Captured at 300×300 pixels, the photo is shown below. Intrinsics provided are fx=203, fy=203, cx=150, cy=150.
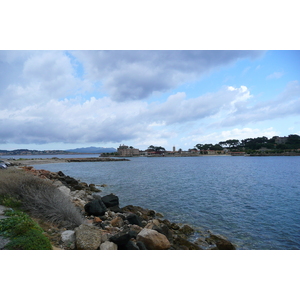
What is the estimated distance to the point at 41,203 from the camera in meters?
8.52

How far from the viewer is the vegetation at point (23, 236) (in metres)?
4.83

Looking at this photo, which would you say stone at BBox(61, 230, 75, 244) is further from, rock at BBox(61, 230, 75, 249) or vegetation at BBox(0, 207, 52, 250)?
vegetation at BBox(0, 207, 52, 250)

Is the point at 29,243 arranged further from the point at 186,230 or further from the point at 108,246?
the point at 186,230

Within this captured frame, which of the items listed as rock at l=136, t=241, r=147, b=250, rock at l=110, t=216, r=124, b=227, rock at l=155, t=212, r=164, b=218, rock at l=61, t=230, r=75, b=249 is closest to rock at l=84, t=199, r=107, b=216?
rock at l=110, t=216, r=124, b=227

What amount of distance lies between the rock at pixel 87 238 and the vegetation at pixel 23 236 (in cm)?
96

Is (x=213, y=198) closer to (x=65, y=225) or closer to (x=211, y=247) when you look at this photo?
(x=211, y=247)

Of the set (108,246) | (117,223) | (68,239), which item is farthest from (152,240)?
(117,223)

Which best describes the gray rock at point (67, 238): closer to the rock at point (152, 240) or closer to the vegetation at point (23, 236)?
the vegetation at point (23, 236)

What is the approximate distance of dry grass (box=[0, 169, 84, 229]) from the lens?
7.82m

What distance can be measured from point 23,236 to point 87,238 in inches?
65.0

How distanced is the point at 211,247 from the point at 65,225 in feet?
19.2

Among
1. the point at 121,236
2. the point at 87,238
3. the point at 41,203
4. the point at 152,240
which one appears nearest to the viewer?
the point at 87,238

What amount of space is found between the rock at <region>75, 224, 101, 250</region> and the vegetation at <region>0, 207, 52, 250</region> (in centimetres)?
96

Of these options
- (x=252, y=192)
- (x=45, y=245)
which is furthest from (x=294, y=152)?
(x=45, y=245)
